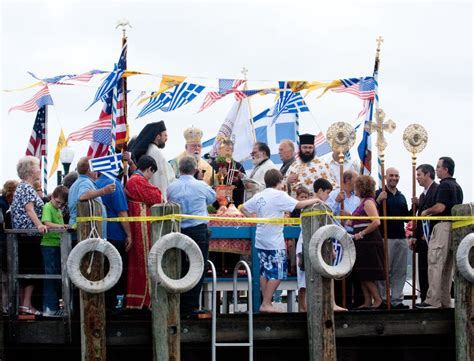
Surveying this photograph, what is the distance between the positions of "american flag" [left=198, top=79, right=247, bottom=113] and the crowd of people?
203 centimetres

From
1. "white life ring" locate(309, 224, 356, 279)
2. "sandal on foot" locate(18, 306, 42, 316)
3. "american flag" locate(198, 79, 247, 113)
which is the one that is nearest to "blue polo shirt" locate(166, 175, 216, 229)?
"white life ring" locate(309, 224, 356, 279)

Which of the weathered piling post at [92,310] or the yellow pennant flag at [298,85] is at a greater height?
the yellow pennant flag at [298,85]

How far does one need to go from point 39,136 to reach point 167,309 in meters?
7.27

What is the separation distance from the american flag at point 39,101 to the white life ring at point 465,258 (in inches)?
307

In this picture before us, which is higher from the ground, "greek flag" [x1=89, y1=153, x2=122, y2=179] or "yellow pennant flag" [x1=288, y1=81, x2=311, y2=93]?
"yellow pennant flag" [x1=288, y1=81, x2=311, y2=93]

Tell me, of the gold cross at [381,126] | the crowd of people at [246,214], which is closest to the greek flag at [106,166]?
the crowd of people at [246,214]

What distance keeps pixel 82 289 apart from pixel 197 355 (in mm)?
1529

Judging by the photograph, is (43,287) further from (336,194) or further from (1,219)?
(336,194)

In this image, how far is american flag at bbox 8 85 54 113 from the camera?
18547 millimetres

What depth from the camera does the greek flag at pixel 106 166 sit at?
1329cm

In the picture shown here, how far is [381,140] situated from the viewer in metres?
15.4

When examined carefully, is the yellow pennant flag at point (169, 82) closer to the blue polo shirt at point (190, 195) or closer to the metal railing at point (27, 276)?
the blue polo shirt at point (190, 195)

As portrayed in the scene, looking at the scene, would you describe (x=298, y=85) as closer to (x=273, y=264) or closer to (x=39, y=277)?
(x=273, y=264)

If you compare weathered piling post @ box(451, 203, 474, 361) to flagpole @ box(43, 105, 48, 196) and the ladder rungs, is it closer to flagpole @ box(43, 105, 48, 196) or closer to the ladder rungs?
the ladder rungs
